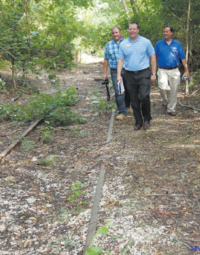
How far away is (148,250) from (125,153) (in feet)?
8.67

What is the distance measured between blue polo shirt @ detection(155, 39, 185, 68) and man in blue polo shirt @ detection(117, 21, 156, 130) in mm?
1127

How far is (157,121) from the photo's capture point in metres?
7.23

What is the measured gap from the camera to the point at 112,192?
3928 millimetres

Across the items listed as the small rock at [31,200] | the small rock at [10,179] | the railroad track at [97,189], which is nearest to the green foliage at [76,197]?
the railroad track at [97,189]

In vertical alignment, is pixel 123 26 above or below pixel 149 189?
above

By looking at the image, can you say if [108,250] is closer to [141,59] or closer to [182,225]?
[182,225]

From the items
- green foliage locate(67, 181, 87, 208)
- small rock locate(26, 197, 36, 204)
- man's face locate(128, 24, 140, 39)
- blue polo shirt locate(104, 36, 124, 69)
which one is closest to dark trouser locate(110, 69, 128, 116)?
blue polo shirt locate(104, 36, 124, 69)

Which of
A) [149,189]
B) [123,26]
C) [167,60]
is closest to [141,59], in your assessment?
[167,60]

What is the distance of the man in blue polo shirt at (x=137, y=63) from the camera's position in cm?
576

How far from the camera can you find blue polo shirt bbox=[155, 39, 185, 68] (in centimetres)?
686

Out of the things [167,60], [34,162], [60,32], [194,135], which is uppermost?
[60,32]

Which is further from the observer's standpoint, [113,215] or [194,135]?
[194,135]

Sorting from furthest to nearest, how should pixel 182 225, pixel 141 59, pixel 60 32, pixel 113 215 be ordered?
pixel 60 32 < pixel 141 59 < pixel 113 215 < pixel 182 225

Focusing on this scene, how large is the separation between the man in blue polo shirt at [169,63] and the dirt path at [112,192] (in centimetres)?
95
